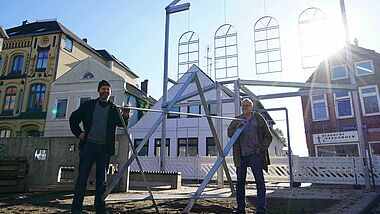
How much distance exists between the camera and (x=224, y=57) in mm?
9664

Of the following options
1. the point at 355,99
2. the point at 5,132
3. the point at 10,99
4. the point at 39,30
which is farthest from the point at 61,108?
the point at 355,99

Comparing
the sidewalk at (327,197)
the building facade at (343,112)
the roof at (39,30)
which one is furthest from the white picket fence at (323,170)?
the roof at (39,30)

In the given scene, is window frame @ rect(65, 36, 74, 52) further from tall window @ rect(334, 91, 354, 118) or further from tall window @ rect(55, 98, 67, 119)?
tall window @ rect(334, 91, 354, 118)

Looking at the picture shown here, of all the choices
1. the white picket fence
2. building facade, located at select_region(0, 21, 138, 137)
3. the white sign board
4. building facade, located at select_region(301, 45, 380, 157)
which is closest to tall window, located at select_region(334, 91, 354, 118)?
building facade, located at select_region(301, 45, 380, 157)

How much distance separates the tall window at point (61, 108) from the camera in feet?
70.8

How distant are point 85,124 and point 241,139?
81.2 inches

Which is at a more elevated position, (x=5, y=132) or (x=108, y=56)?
(x=108, y=56)

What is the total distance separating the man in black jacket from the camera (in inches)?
123

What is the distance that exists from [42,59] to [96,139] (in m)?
23.1

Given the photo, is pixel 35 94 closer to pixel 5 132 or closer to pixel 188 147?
pixel 5 132

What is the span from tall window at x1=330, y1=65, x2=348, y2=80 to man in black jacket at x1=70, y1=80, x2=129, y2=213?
66.3 feet

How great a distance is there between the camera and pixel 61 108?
21844 millimetres

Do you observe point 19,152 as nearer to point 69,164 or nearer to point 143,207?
point 69,164

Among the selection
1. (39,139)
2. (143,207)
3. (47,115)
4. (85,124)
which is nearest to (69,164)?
Answer: (39,139)
